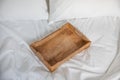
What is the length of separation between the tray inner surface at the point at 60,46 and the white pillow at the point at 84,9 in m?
0.17

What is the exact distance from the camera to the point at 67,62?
3.74ft

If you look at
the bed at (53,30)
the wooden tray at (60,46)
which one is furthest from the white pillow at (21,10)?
the wooden tray at (60,46)

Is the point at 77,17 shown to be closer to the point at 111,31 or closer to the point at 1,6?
the point at 111,31

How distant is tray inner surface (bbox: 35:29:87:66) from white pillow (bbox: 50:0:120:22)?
17 centimetres

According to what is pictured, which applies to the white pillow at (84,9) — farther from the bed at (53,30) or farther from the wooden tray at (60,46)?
the wooden tray at (60,46)

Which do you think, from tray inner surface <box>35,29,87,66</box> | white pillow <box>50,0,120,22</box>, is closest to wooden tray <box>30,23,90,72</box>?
tray inner surface <box>35,29,87,66</box>

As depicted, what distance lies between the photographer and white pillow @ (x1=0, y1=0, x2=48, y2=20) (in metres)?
1.43

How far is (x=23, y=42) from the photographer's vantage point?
4.17 feet

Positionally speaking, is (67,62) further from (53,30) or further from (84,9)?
(84,9)

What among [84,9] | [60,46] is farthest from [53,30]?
[84,9]

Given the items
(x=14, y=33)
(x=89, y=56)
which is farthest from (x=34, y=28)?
(x=89, y=56)

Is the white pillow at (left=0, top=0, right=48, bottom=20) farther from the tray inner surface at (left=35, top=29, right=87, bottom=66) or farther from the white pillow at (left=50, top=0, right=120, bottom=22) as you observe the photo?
the tray inner surface at (left=35, top=29, right=87, bottom=66)

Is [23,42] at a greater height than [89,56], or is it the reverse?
[23,42]

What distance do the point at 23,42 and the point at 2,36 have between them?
0.58 ft
